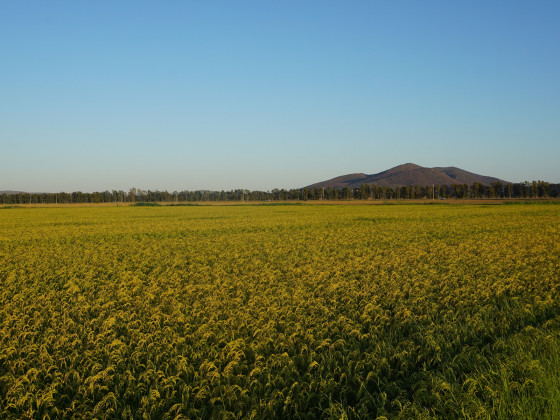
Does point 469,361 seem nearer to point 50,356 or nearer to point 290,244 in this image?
point 50,356

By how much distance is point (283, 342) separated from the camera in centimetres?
617

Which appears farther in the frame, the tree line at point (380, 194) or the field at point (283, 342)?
the tree line at point (380, 194)

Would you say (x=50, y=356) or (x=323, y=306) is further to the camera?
(x=323, y=306)

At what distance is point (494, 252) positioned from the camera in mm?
15859

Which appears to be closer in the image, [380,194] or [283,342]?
[283,342]

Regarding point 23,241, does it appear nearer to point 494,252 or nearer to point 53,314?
point 53,314

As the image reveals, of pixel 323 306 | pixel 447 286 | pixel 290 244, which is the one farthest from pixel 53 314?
pixel 290 244

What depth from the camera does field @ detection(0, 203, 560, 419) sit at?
4.49m

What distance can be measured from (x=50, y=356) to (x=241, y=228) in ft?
82.1

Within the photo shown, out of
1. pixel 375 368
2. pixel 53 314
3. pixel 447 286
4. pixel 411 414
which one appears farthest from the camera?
pixel 447 286

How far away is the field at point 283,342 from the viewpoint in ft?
14.7

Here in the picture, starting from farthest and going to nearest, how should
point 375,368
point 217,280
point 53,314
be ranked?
point 217,280, point 53,314, point 375,368

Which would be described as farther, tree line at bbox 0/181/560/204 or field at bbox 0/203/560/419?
tree line at bbox 0/181/560/204

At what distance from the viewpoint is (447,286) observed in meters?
9.80
